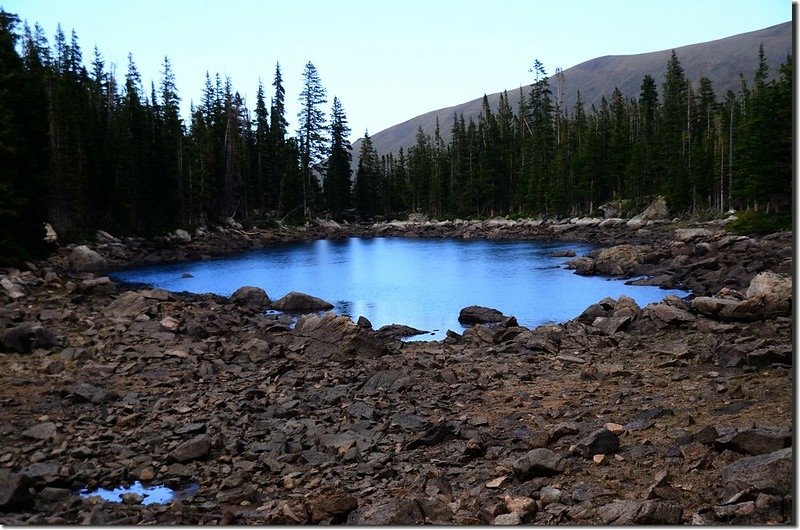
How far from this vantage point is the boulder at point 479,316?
72.5 ft

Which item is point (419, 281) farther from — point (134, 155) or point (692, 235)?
point (134, 155)

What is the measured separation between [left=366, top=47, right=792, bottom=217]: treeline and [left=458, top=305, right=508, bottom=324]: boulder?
1194 inches

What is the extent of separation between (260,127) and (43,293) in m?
65.2

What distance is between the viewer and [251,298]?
2719cm

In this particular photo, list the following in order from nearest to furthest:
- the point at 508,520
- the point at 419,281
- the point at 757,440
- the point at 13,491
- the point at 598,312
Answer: the point at 508,520 < the point at 757,440 < the point at 13,491 < the point at 598,312 < the point at 419,281

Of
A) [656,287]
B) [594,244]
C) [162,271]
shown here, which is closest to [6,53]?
[162,271]

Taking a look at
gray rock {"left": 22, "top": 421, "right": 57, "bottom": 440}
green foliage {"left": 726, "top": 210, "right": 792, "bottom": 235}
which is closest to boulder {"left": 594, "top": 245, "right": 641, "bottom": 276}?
green foliage {"left": 726, "top": 210, "right": 792, "bottom": 235}

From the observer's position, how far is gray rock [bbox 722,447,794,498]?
579 centimetres

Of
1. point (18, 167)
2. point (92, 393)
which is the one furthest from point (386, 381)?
point (18, 167)

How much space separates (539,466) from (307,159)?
85.8 meters

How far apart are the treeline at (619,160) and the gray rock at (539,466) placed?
1659 inches

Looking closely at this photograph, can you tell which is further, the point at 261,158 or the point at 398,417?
the point at 261,158

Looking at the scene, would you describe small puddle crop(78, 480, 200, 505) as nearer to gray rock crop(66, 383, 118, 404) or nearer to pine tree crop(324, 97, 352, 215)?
gray rock crop(66, 383, 118, 404)

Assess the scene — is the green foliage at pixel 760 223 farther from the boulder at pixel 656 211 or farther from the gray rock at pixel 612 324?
the gray rock at pixel 612 324
